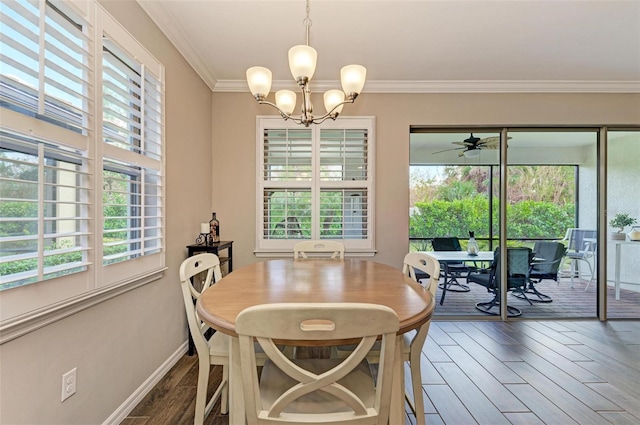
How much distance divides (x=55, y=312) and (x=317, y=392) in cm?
115

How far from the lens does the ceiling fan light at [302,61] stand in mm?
1506

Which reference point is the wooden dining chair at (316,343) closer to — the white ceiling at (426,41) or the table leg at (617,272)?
the white ceiling at (426,41)

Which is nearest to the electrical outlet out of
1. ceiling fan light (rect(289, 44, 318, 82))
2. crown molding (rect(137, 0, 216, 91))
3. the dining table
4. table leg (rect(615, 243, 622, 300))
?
the dining table

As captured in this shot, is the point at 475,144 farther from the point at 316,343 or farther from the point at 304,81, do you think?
the point at 316,343

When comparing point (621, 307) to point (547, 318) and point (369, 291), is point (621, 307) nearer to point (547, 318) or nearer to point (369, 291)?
point (547, 318)

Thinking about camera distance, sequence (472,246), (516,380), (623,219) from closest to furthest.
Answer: (516,380) → (623,219) → (472,246)

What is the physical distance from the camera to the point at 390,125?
319cm

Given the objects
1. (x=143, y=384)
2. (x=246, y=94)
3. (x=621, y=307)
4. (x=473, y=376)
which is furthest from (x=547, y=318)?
(x=246, y=94)

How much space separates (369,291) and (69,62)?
1731 mm

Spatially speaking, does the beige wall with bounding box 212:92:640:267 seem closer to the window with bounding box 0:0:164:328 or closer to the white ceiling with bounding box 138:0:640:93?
the white ceiling with bounding box 138:0:640:93

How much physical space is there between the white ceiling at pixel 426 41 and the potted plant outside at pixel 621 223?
1386 mm

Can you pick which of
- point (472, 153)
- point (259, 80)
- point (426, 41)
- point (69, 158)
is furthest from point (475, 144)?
point (69, 158)

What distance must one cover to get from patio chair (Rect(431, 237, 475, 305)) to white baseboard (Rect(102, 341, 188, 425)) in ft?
9.58

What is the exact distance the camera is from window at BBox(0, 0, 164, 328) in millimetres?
1061
